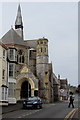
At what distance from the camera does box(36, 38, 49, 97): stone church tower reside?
56.6 metres

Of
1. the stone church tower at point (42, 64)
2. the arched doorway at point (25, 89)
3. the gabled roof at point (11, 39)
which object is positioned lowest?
the arched doorway at point (25, 89)

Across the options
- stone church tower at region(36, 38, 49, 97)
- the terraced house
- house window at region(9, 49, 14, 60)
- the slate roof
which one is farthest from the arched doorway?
the slate roof

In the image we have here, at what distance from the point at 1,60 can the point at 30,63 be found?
27.6m

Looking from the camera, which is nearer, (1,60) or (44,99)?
(1,60)

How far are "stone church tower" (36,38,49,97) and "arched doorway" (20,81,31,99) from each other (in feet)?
9.20

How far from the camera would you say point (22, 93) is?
55562 millimetres

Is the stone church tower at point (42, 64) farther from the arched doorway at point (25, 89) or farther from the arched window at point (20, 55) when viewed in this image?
the arched window at point (20, 55)

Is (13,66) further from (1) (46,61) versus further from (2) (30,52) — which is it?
(2) (30,52)

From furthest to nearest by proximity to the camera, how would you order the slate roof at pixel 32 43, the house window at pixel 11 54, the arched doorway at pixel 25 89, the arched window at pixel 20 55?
the slate roof at pixel 32 43
the arched window at pixel 20 55
the arched doorway at pixel 25 89
the house window at pixel 11 54

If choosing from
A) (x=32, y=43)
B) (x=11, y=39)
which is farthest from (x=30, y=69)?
(x=32, y=43)

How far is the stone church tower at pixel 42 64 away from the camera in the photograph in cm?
5662

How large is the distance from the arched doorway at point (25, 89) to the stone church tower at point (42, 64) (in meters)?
2.80

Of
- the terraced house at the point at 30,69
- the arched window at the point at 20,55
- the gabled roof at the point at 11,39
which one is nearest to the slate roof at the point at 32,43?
the terraced house at the point at 30,69

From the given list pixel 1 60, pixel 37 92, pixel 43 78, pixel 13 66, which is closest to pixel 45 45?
pixel 43 78
